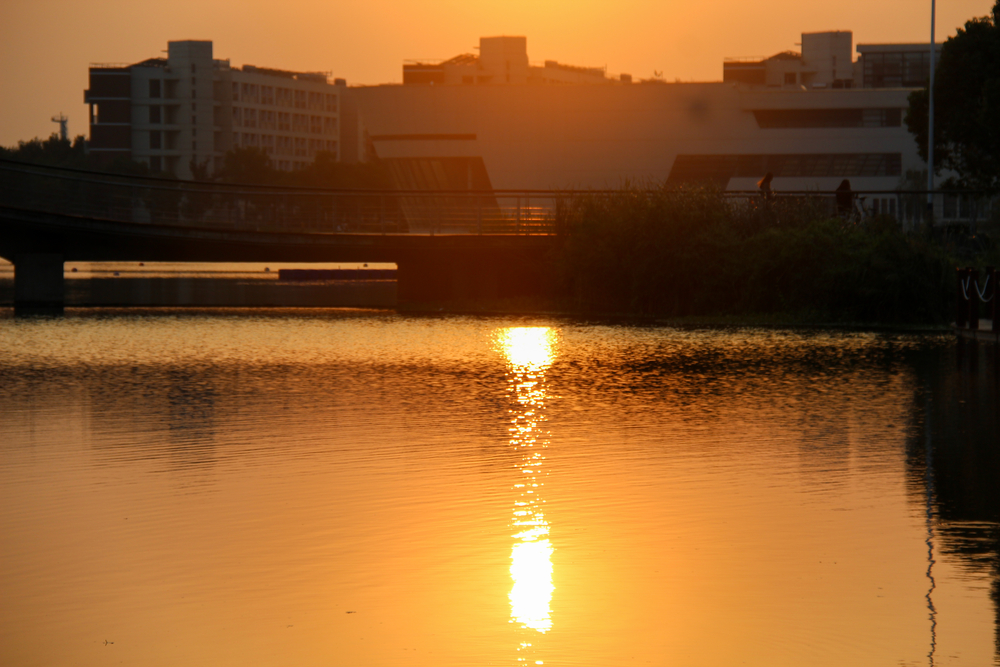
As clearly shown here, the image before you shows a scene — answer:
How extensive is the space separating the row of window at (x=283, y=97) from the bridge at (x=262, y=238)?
131 m

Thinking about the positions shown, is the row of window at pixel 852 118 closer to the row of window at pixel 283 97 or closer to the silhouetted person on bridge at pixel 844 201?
the silhouetted person on bridge at pixel 844 201

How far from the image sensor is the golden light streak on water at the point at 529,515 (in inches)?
250

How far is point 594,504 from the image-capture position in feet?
29.2

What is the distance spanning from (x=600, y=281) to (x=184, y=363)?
17.3 metres

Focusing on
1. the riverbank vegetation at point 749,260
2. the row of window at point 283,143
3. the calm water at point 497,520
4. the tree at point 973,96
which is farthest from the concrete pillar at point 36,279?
the row of window at point 283,143

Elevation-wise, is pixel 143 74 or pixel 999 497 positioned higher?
pixel 143 74

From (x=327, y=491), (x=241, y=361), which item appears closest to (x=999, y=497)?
(x=327, y=491)

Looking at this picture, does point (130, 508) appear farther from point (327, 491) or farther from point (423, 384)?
point (423, 384)

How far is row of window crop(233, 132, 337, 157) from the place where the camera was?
169m

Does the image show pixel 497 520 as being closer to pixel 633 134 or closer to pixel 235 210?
pixel 235 210

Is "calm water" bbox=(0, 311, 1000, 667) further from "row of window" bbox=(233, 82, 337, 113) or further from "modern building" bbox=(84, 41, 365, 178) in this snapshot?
"row of window" bbox=(233, 82, 337, 113)

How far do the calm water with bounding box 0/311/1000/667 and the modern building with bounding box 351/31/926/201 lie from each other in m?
70.2

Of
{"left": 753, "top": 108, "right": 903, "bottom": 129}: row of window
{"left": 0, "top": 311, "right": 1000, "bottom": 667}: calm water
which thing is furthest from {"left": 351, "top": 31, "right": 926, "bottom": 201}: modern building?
{"left": 0, "top": 311, "right": 1000, "bottom": 667}: calm water

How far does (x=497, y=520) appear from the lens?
8.38 meters
